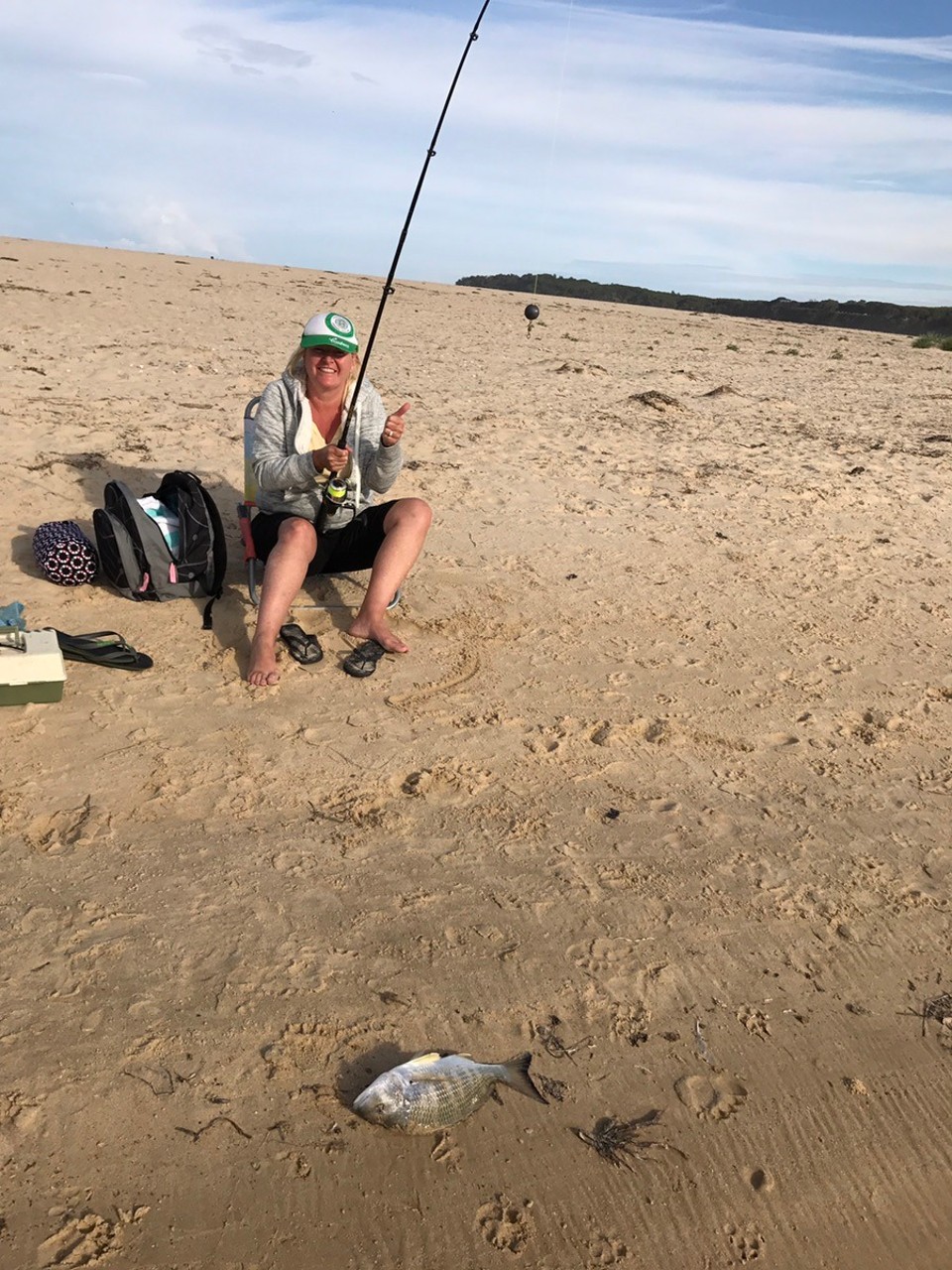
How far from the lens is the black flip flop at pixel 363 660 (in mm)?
3865

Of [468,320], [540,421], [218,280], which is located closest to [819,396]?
[540,421]

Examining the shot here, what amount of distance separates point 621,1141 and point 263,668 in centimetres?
221

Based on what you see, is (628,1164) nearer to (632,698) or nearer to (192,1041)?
(192,1041)

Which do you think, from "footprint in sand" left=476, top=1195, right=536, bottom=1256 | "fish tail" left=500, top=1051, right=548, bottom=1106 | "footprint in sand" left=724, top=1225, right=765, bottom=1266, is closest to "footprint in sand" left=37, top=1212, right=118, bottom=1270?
"footprint in sand" left=476, top=1195, right=536, bottom=1256

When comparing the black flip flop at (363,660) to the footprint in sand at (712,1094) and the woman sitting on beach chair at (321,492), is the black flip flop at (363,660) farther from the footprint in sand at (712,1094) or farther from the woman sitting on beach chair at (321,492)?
the footprint in sand at (712,1094)

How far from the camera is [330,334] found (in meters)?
3.80

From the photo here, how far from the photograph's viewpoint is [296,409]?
3990 millimetres

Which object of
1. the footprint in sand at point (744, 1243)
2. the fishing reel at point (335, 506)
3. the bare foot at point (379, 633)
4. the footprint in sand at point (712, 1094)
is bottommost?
the footprint in sand at point (744, 1243)

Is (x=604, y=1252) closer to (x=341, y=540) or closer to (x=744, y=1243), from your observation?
(x=744, y=1243)

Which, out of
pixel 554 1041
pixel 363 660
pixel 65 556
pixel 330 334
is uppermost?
pixel 330 334

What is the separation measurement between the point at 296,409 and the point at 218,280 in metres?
13.9

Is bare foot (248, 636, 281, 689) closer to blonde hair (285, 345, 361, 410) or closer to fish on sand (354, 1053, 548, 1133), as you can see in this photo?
blonde hair (285, 345, 361, 410)

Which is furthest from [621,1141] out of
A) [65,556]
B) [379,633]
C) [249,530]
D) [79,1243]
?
[65,556]

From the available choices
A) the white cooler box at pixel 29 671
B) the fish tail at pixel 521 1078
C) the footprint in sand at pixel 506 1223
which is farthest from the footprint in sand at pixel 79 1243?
the white cooler box at pixel 29 671
